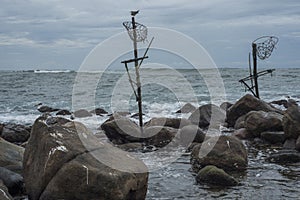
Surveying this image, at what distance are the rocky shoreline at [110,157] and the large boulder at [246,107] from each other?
258cm

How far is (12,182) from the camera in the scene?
7.59 metres

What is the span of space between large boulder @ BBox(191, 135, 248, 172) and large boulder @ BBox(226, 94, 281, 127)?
695 cm

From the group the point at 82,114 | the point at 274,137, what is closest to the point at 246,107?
the point at 274,137

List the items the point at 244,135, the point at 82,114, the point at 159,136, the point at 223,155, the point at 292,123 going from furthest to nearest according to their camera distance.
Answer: the point at 82,114 → the point at 244,135 → the point at 159,136 → the point at 292,123 → the point at 223,155

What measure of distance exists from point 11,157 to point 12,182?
1.30 meters

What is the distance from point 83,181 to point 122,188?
2.04ft

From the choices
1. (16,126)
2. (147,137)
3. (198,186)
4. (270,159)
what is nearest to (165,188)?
(198,186)

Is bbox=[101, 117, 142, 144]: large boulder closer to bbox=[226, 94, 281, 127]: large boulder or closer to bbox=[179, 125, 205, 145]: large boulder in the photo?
bbox=[179, 125, 205, 145]: large boulder

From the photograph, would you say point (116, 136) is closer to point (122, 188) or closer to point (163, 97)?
point (122, 188)

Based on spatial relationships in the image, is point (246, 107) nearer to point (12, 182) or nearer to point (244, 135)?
point (244, 135)

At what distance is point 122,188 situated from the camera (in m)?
6.44

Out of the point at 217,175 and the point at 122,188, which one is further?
the point at 217,175

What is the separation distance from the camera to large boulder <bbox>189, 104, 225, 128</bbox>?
17.0 m

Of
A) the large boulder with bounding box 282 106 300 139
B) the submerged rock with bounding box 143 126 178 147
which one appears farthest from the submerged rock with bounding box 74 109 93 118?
the large boulder with bounding box 282 106 300 139
